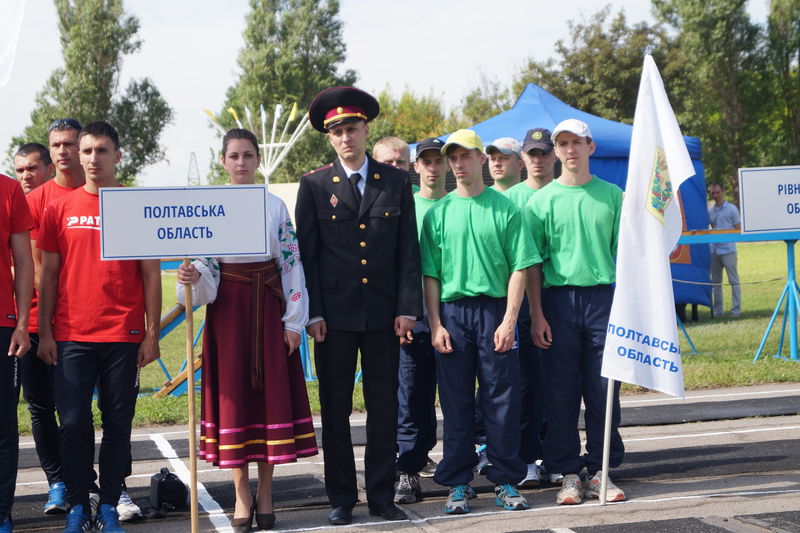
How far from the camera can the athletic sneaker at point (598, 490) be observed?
19.8 feet

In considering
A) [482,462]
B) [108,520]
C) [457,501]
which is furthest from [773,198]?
[108,520]

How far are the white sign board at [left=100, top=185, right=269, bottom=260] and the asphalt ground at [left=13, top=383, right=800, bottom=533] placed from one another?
5.37 ft

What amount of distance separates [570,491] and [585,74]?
4603 cm

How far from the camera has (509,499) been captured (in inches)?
233

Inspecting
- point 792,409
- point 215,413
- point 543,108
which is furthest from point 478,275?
point 543,108

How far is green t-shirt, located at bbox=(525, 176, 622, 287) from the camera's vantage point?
6.20 meters

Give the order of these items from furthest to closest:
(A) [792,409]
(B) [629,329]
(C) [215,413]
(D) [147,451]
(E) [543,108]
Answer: (E) [543,108] < (A) [792,409] < (D) [147,451] < (B) [629,329] < (C) [215,413]

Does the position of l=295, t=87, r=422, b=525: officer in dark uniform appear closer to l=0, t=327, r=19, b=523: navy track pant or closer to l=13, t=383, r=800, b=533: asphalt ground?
l=13, t=383, r=800, b=533: asphalt ground

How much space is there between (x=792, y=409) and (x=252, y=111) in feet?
147

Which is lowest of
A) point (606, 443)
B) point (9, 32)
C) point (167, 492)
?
point (167, 492)

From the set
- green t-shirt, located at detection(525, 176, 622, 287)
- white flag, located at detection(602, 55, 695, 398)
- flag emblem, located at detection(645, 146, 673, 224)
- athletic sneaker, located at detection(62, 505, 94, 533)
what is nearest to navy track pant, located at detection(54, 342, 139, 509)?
athletic sneaker, located at detection(62, 505, 94, 533)

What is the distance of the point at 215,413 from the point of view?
560cm

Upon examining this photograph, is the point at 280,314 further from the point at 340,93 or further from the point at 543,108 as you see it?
the point at 543,108

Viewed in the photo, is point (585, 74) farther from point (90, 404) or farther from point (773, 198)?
point (90, 404)
